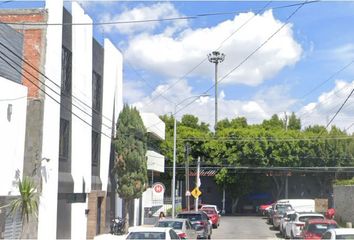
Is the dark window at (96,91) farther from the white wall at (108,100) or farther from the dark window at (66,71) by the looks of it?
the dark window at (66,71)

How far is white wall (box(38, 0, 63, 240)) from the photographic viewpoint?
22.4 metres

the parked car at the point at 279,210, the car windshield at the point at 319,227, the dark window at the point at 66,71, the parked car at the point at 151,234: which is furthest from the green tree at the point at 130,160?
the parked car at the point at 151,234

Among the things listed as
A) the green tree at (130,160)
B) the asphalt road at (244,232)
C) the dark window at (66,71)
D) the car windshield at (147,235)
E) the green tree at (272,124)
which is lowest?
the asphalt road at (244,232)

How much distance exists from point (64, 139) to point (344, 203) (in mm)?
20021

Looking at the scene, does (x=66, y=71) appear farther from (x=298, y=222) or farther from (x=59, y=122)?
(x=298, y=222)

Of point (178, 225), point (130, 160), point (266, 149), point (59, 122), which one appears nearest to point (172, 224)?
point (178, 225)

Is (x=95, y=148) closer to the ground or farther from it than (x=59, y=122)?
closer to the ground

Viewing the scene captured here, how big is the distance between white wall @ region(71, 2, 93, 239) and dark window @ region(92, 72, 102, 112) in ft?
6.30

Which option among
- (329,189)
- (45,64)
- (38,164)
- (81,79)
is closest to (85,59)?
(81,79)

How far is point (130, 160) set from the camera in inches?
1316

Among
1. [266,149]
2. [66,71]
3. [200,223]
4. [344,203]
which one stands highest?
[66,71]

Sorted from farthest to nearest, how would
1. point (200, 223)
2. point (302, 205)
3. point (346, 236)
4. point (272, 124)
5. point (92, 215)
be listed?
point (272, 124) < point (302, 205) < point (92, 215) < point (200, 223) < point (346, 236)

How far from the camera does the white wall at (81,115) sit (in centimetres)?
2661

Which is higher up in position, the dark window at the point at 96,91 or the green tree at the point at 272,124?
the green tree at the point at 272,124
